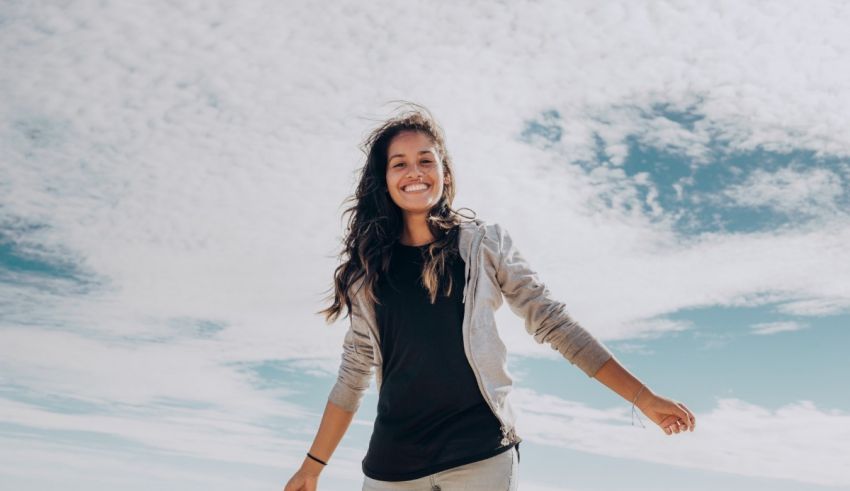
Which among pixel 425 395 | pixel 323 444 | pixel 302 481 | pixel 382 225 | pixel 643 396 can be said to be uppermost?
pixel 382 225

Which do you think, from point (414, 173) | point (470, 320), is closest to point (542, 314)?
point (470, 320)

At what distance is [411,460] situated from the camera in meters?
3.79

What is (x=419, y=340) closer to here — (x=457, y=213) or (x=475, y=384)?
(x=475, y=384)

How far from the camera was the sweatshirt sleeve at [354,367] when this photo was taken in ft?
14.4

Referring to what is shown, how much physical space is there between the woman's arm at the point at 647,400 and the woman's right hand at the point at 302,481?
168cm

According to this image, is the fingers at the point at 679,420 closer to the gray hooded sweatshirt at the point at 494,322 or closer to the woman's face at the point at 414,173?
the gray hooded sweatshirt at the point at 494,322

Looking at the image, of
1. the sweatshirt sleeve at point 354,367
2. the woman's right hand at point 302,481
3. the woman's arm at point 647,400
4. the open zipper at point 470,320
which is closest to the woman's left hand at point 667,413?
the woman's arm at point 647,400

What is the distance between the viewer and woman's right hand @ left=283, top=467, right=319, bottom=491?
436cm

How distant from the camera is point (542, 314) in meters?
4.05

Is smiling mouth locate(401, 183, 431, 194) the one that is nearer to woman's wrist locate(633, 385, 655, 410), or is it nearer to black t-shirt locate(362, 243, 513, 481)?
black t-shirt locate(362, 243, 513, 481)

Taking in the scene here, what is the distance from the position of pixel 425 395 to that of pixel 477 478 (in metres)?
0.47

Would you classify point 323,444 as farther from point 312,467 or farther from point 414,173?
point 414,173

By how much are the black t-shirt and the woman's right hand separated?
0.46 metres

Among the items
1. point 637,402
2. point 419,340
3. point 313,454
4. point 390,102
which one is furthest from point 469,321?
point 390,102
